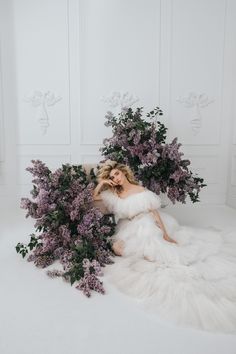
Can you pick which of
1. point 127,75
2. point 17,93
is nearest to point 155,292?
point 127,75

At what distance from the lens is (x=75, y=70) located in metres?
3.71

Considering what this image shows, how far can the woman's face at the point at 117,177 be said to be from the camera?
214 cm

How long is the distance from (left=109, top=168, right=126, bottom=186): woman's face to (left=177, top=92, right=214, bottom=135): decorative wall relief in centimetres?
196

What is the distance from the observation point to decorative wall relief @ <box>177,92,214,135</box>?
3770 millimetres

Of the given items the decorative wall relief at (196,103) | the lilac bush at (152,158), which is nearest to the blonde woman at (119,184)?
the lilac bush at (152,158)

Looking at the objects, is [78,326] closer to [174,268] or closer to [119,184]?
[174,268]

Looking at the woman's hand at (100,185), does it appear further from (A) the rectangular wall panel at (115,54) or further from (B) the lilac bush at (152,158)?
(A) the rectangular wall panel at (115,54)

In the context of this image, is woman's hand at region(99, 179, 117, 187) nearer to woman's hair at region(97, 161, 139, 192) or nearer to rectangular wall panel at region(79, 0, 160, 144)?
woman's hair at region(97, 161, 139, 192)

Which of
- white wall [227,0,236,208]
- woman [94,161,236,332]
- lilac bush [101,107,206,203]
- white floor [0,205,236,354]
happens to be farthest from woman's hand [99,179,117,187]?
white wall [227,0,236,208]

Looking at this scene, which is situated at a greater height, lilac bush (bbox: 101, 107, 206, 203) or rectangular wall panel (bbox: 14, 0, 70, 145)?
rectangular wall panel (bbox: 14, 0, 70, 145)

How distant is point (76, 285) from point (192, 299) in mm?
627

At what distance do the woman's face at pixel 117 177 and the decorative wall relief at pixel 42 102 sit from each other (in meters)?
1.92

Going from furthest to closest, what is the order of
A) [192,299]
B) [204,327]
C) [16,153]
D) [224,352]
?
[16,153] → [192,299] → [204,327] → [224,352]

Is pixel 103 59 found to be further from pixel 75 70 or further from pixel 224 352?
pixel 224 352
